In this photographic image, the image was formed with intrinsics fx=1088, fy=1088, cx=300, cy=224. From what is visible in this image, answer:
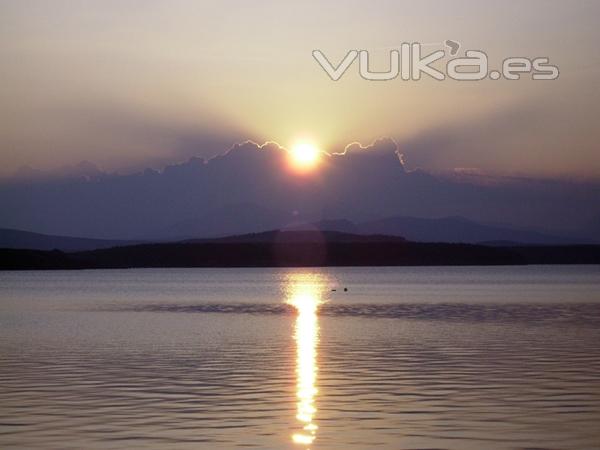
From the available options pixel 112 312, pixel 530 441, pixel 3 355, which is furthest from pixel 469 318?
pixel 530 441

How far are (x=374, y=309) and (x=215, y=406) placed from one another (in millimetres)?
59838

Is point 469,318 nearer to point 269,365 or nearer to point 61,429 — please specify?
point 269,365

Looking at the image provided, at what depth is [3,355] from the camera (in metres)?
44.7

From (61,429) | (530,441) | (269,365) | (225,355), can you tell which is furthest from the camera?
(225,355)

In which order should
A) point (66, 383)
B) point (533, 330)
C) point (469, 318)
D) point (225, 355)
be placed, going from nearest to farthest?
point (66, 383), point (225, 355), point (533, 330), point (469, 318)

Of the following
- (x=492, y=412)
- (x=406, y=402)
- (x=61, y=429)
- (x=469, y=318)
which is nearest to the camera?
(x=61, y=429)

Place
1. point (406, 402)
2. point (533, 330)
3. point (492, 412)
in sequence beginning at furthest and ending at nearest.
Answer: point (533, 330) < point (406, 402) < point (492, 412)

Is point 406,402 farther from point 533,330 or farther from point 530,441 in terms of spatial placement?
point 533,330

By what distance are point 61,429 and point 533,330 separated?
3759 cm

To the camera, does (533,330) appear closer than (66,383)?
No

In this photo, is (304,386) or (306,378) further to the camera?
(306,378)

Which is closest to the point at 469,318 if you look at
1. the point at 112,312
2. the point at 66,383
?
the point at 112,312

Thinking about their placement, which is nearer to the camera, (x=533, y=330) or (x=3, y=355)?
(x=3, y=355)

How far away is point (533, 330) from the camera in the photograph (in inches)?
2287
